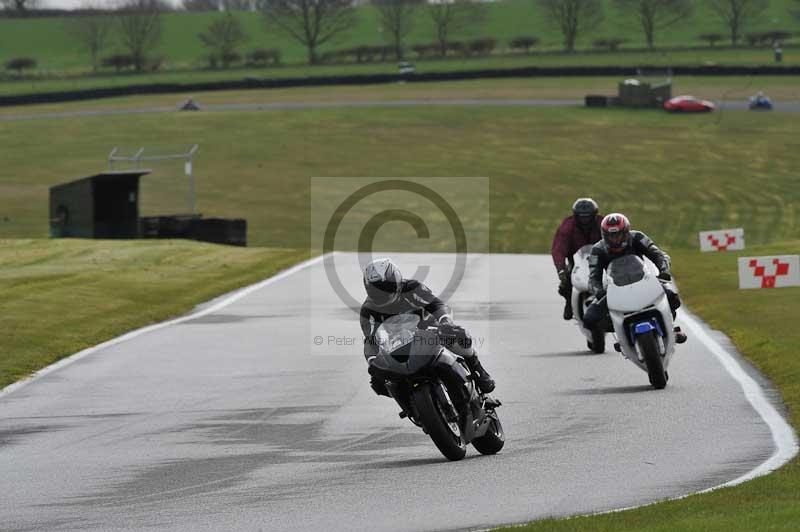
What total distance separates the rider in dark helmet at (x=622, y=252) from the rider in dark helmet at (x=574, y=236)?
2064 mm

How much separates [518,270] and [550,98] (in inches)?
1980

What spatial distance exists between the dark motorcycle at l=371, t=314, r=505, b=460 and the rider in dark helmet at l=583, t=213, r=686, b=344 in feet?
14.0

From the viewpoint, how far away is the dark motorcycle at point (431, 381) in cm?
1012

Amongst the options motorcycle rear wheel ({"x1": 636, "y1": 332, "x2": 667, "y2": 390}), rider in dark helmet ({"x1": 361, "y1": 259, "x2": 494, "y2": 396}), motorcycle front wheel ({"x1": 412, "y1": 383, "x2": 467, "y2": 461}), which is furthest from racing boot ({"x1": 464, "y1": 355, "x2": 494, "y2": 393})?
motorcycle rear wheel ({"x1": 636, "y1": 332, "x2": 667, "y2": 390})

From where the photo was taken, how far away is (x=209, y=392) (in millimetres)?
14461

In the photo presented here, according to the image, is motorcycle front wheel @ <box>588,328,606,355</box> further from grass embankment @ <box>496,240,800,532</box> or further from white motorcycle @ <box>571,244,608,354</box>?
grass embankment @ <box>496,240,800,532</box>

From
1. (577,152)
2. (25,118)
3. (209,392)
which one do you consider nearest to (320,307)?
(209,392)

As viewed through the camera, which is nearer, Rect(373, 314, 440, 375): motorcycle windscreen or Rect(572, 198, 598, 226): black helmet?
Rect(373, 314, 440, 375): motorcycle windscreen

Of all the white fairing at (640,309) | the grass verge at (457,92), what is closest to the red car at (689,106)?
the grass verge at (457,92)

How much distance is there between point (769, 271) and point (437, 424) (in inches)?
579

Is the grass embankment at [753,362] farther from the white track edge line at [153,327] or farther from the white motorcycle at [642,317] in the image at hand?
the white track edge line at [153,327]

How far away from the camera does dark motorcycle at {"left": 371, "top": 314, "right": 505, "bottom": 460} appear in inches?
398

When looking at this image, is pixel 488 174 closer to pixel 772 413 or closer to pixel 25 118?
pixel 25 118

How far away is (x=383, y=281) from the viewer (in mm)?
10164
